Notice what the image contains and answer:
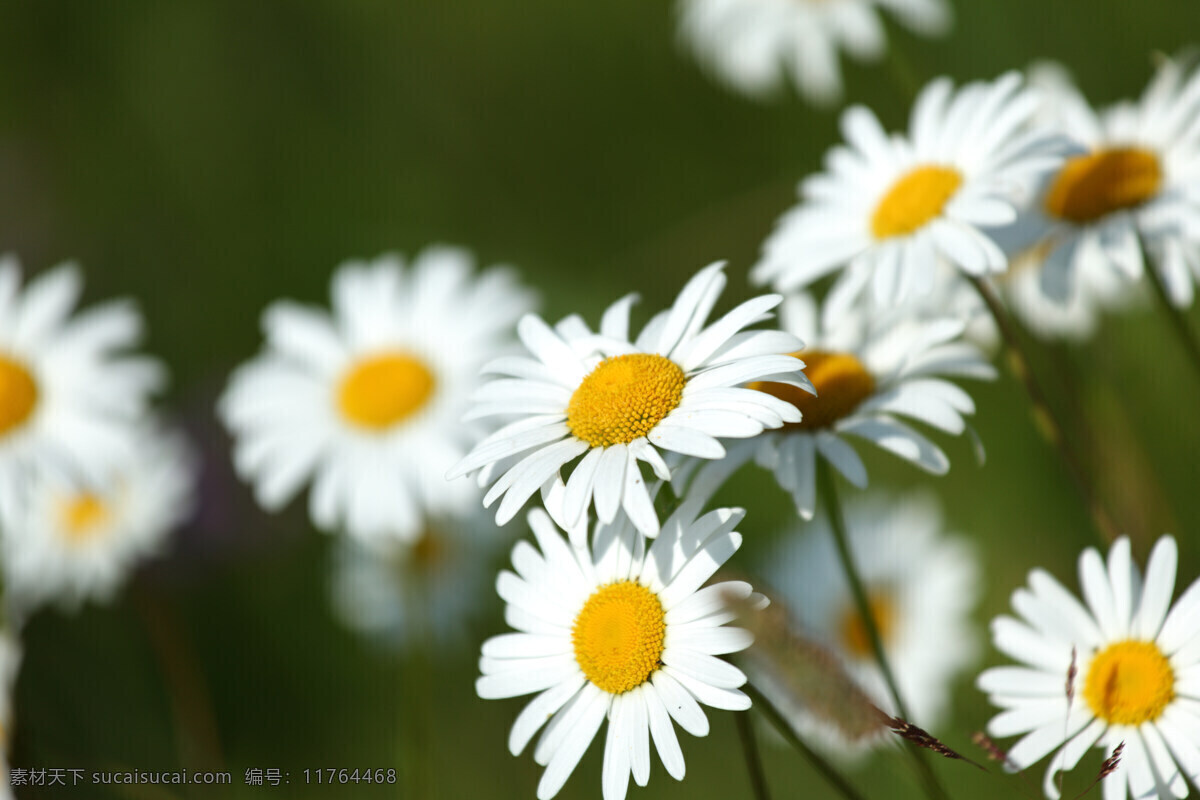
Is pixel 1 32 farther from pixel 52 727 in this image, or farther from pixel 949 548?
pixel 949 548

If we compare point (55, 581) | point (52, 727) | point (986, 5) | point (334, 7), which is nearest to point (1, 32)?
point (334, 7)

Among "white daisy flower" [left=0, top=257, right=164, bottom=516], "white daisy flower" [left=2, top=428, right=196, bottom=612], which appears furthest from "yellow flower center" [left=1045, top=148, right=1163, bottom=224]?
"white daisy flower" [left=2, top=428, right=196, bottom=612]

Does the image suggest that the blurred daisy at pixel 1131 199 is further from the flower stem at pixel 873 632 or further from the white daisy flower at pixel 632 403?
the white daisy flower at pixel 632 403

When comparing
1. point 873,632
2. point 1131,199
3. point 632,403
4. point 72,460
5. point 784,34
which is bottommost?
point 873,632

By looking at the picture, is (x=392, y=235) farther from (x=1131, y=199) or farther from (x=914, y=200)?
(x=1131, y=199)

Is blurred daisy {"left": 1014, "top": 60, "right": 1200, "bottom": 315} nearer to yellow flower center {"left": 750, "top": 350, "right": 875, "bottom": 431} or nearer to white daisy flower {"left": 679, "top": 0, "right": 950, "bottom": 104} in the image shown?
yellow flower center {"left": 750, "top": 350, "right": 875, "bottom": 431}

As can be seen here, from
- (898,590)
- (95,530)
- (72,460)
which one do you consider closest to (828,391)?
(898,590)

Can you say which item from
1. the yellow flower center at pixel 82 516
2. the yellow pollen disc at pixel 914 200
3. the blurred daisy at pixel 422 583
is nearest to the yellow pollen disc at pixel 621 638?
the yellow pollen disc at pixel 914 200
